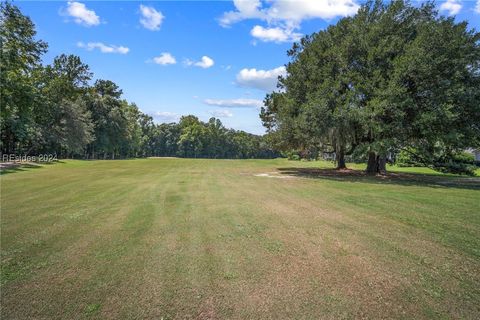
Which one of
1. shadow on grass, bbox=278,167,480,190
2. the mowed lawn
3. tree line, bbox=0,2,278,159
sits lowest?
the mowed lawn

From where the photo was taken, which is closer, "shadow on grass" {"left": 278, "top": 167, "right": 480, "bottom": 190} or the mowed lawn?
the mowed lawn

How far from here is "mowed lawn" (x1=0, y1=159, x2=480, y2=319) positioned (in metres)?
3.29

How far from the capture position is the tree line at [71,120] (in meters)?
15.3

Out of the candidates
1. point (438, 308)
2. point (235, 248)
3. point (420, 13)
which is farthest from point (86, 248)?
point (420, 13)

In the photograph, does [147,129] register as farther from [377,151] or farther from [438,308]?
[438,308]

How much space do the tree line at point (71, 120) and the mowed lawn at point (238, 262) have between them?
10543 millimetres

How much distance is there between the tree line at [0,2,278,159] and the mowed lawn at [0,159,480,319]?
10543mm

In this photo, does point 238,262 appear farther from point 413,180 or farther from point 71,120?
point 71,120

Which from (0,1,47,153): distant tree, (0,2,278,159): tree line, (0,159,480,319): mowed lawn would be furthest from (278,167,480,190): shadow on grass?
(0,1,47,153): distant tree

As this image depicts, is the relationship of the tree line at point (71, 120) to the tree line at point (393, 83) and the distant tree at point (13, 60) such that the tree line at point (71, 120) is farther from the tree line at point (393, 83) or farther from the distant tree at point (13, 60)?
the tree line at point (393, 83)

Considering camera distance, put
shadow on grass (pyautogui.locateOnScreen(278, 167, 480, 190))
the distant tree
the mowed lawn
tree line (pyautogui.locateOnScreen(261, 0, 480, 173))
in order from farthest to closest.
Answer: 1. tree line (pyautogui.locateOnScreen(261, 0, 480, 173))
2. shadow on grass (pyautogui.locateOnScreen(278, 167, 480, 190))
3. the distant tree
4. the mowed lawn

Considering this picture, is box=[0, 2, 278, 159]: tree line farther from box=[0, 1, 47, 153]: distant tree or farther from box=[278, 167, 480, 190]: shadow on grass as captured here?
box=[278, 167, 480, 190]: shadow on grass

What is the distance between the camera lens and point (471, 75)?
657 inches

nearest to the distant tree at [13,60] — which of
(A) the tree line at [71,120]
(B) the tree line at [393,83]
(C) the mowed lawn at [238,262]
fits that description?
(A) the tree line at [71,120]
